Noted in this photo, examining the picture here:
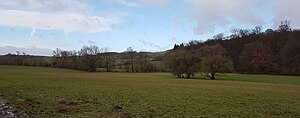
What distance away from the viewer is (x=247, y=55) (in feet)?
417

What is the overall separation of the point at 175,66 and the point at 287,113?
7806 centimetres

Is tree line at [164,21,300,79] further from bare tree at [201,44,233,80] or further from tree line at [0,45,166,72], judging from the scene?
tree line at [0,45,166,72]

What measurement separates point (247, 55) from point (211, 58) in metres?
43.5

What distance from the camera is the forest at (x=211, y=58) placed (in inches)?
3767

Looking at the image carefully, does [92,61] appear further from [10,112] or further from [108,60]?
[10,112]

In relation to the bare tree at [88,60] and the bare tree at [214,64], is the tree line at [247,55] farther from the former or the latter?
the bare tree at [88,60]

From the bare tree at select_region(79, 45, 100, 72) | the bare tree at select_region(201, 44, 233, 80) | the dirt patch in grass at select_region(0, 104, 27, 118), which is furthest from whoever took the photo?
the bare tree at select_region(79, 45, 100, 72)

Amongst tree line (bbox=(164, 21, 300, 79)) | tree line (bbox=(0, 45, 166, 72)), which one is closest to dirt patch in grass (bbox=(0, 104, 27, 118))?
tree line (bbox=(164, 21, 300, 79))

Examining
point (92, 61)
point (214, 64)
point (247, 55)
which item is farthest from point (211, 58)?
point (92, 61)

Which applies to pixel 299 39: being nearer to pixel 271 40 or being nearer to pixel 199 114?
pixel 271 40

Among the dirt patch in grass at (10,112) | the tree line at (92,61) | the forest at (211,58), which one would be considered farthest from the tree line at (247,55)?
the dirt patch in grass at (10,112)

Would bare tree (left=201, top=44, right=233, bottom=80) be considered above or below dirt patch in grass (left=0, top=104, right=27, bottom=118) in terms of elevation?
above

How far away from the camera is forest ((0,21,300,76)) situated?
95.7 m

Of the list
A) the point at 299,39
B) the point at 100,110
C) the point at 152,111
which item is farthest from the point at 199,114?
the point at 299,39
